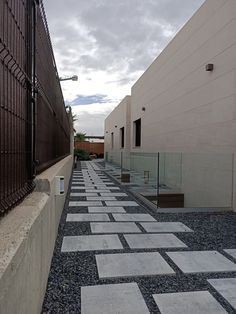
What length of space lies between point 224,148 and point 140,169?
3.72 m

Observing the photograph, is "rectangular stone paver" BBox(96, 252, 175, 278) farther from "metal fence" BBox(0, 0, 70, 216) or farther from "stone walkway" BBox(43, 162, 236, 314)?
"metal fence" BBox(0, 0, 70, 216)

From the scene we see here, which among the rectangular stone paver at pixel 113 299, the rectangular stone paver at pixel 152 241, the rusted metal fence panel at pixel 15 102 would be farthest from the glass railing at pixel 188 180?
the rusted metal fence panel at pixel 15 102

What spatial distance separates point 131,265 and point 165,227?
2019 mm

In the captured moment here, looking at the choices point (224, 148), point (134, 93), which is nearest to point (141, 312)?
point (224, 148)

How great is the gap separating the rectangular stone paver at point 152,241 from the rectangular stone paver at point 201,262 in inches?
13.9

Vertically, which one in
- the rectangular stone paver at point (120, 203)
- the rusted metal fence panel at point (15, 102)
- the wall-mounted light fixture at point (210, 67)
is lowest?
the rectangular stone paver at point (120, 203)

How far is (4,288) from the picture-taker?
1.43 meters

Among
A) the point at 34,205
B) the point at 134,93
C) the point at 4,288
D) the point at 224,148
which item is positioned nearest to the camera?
the point at 4,288

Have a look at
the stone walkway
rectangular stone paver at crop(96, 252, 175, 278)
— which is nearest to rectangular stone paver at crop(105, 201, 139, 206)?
the stone walkway

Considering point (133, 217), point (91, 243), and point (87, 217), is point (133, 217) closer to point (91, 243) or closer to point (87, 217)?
point (87, 217)

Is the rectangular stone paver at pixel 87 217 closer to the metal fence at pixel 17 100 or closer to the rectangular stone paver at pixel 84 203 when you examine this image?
the rectangular stone paver at pixel 84 203

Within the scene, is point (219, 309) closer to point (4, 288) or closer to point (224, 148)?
point (4, 288)

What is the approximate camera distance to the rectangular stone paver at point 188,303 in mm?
2779

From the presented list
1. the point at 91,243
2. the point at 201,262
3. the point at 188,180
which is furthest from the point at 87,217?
the point at 188,180
